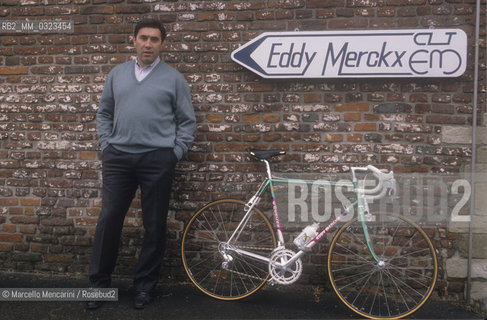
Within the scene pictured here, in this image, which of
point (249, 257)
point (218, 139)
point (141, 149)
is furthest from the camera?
point (218, 139)

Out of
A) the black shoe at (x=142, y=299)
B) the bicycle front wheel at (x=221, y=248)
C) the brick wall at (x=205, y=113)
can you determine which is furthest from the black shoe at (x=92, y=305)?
the bicycle front wheel at (x=221, y=248)

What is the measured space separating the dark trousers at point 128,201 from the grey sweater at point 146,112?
0.30 ft

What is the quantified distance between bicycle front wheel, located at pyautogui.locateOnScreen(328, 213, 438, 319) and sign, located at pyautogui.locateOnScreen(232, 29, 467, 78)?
1.34 m

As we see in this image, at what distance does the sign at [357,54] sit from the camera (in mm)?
3654

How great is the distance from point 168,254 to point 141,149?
120cm

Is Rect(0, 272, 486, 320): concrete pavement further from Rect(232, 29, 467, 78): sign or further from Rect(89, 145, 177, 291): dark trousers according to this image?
Rect(232, 29, 467, 78): sign

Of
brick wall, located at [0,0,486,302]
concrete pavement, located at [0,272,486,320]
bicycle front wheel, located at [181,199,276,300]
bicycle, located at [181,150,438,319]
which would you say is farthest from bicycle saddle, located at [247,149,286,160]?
concrete pavement, located at [0,272,486,320]

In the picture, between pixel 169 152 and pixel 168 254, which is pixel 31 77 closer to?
pixel 169 152

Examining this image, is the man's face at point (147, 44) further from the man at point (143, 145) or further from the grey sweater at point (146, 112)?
the grey sweater at point (146, 112)

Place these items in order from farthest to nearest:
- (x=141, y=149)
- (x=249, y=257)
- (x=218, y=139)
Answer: (x=218, y=139), (x=249, y=257), (x=141, y=149)

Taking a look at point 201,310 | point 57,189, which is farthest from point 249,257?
point 57,189

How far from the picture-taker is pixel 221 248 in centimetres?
366

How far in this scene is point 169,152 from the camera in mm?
3459

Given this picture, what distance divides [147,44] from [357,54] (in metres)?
1.83
